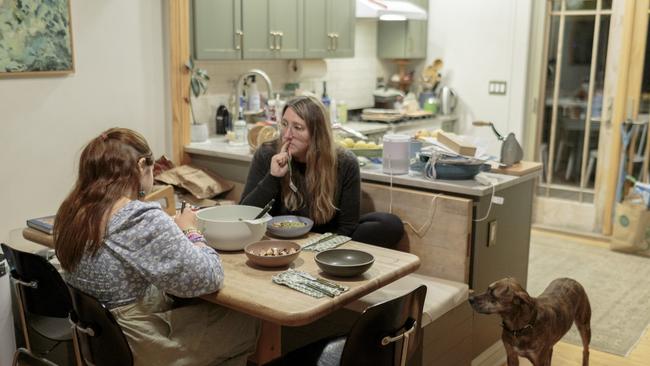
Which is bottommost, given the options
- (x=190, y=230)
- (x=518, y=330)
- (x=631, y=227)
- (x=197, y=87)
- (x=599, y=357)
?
(x=599, y=357)

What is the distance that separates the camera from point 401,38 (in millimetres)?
5914

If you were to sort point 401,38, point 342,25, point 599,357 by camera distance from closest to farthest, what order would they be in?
point 599,357 < point 342,25 < point 401,38

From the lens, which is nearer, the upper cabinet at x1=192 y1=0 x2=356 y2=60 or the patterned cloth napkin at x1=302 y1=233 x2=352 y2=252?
the patterned cloth napkin at x1=302 y1=233 x2=352 y2=252

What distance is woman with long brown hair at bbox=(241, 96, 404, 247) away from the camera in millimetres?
2967

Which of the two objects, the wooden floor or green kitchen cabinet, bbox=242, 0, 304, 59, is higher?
green kitchen cabinet, bbox=242, 0, 304, 59

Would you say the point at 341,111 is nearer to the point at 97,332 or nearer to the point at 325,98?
the point at 325,98

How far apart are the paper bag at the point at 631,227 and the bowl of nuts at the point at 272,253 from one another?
3.43m

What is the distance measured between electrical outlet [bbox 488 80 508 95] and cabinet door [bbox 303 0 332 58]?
1.70 m

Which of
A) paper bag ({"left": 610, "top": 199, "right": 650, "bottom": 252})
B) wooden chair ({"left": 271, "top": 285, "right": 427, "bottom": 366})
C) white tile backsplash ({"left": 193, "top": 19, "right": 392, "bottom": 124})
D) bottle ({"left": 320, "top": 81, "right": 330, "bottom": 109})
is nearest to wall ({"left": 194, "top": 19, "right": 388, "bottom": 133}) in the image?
white tile backsplash ({"left": 193, "top": 19, "right": 392, "bottom": 124})

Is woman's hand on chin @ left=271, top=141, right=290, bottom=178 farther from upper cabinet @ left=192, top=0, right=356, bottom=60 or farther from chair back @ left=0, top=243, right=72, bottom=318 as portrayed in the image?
upper cabinet @ left=192, top=0, right=356, bottom=60

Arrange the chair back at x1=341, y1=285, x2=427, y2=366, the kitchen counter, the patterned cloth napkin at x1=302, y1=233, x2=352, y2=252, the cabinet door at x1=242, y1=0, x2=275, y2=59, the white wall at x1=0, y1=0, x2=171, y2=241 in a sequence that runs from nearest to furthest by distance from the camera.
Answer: the chair back at x1=341, y1=285, x2=427, y2=366, the patterned cloth napkin at x1=302, y1=233, x2=352, y2=252, the kitchen counter, the white wall at x1=0, y1=0, x2=171, y2=241, the cabinet door at x1=242, y1=0, x2=275, y2=59

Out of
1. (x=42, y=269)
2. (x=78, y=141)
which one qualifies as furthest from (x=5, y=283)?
(x=78, y=141)

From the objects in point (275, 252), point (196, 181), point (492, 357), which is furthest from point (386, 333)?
point (196, 181)

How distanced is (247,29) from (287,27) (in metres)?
0.38
